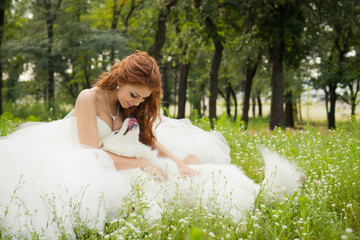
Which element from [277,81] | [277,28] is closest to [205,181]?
[277,28]

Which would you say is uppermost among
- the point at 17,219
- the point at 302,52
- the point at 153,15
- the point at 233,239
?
the point at 153,15

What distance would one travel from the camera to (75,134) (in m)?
3.42

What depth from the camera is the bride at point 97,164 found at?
229 centimetres

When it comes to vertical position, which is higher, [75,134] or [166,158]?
[75,134]

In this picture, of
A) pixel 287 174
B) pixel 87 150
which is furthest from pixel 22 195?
pixel 287 174

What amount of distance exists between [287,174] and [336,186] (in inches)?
24.1

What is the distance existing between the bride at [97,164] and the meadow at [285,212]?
14 centimetres

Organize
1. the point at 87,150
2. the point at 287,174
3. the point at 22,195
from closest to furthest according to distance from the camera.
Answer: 1. the point at 22,195
2. the point at 87,150
3. the point at 287,174

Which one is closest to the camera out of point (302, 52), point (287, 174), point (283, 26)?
point (287, 174)

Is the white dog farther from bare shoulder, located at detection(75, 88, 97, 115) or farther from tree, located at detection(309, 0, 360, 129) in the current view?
tree, located at detection(309, 0, 360, 129)

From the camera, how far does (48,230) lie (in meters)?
2.19

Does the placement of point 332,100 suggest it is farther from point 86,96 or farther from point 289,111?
point 86,96

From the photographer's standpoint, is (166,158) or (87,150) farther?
(166,158)

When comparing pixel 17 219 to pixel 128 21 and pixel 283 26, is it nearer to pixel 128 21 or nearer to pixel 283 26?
pixel 283 26
